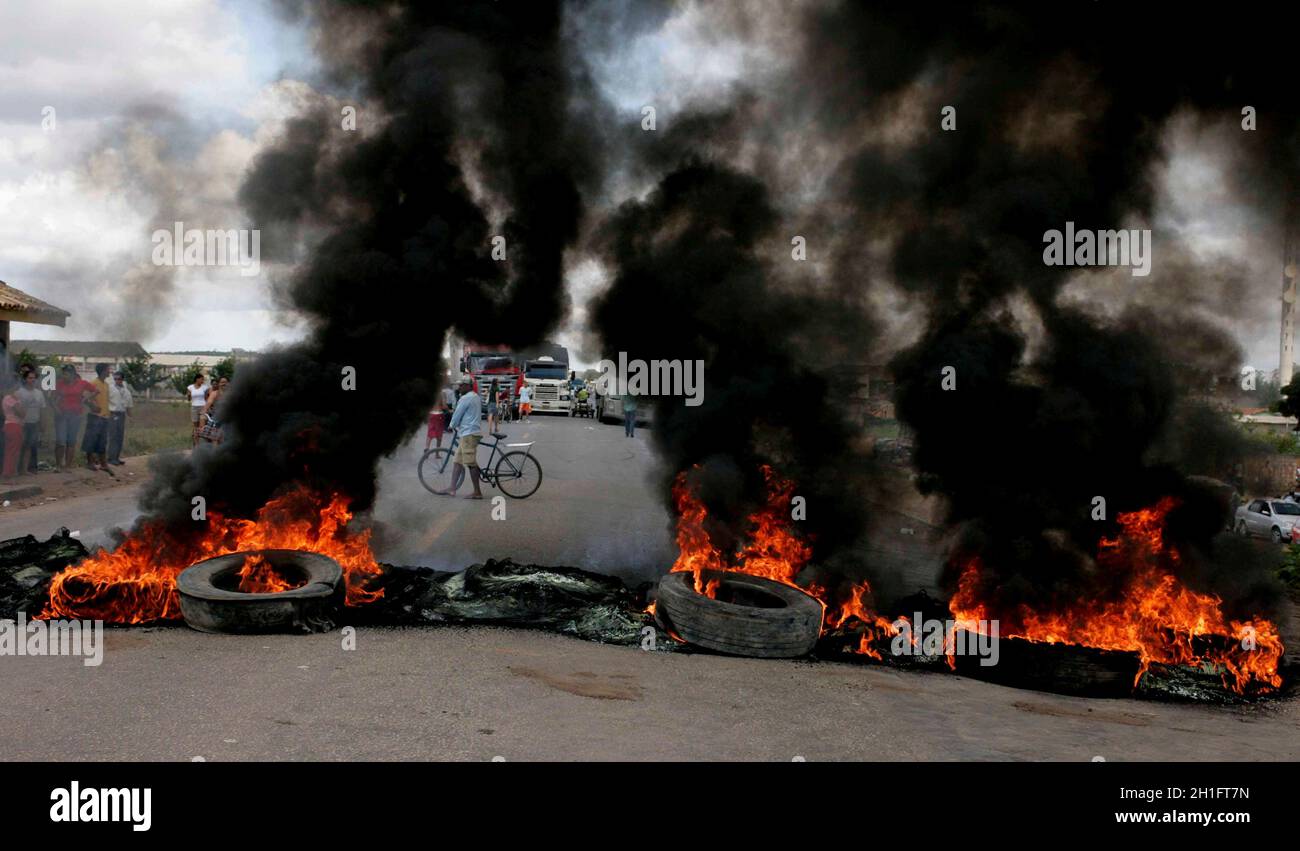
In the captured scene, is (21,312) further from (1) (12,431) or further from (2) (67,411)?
(1) (12,431)

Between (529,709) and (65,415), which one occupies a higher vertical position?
(65,415)

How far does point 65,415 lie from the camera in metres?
16.3

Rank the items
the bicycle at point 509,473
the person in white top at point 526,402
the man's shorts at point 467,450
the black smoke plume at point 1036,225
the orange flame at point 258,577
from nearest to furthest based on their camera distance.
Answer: the orange flame at point 258,577 → the black smoke plume at point 1036,225 → the man's shorts at point 467,450 → the bicycle at point 509,473 → the person in white top at point 526,402

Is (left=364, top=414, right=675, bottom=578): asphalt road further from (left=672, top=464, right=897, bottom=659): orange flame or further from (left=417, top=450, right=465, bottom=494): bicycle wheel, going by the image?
(left=672, top=464, right=897, bottom=659): orange flame

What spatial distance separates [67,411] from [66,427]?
14.9 inches

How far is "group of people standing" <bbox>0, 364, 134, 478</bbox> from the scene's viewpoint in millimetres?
15148

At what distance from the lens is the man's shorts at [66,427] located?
16.4 metres

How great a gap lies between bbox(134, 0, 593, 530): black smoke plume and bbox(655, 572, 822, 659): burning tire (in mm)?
3731

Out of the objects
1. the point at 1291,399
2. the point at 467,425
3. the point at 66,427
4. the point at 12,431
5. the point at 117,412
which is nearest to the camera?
the point at 467,425

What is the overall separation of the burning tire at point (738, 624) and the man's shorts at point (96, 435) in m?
13.0

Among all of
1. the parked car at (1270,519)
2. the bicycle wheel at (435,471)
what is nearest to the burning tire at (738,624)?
the bicycle wheel at (435,471)

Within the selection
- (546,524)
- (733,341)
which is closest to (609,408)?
(546,524)

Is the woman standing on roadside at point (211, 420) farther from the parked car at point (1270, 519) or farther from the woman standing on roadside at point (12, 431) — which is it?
the parked car at point (1270, 519)

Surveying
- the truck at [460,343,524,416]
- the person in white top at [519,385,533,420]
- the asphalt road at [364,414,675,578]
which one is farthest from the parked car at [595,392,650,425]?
the asphalt road at [364,414,675,578]
